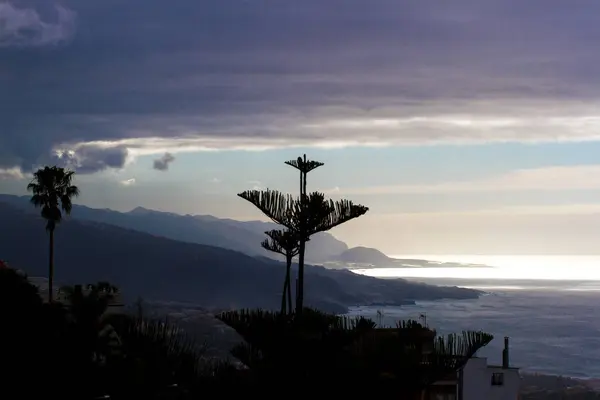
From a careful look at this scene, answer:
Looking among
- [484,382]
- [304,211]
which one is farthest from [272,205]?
[484,382]

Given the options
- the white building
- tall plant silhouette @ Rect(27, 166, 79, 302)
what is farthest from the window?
tall plant silhouette @ Rect(27, 166, 79, 302)

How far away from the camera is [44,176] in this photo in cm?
4678

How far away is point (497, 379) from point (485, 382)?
0.61 meters

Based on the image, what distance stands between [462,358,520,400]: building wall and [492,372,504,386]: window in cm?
6

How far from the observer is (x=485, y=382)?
37688mm

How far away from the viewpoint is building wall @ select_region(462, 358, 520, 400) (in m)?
36.6

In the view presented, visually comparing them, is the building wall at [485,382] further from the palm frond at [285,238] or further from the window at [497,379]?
the palm frond at [285,238]

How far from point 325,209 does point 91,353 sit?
7192mm

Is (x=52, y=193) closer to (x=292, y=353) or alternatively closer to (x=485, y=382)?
(x=485, y=382)

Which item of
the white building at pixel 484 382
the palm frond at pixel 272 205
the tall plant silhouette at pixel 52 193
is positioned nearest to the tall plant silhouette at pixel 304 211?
the palm frond at pixel 272 205

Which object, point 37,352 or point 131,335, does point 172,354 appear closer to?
point 131,335

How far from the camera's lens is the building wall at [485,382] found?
120 ft

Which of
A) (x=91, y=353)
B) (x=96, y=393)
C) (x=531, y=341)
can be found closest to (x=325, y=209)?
(x=96, y=393)

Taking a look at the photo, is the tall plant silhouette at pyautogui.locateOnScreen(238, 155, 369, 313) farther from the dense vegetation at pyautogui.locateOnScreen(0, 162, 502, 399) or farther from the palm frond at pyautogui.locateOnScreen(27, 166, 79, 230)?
the palm frond at pyautogui.locateOnScreen(27, 166, 79, 230)
